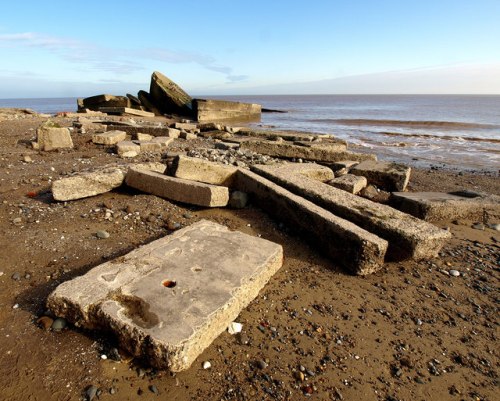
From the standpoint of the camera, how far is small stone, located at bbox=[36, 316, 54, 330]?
1.99 m

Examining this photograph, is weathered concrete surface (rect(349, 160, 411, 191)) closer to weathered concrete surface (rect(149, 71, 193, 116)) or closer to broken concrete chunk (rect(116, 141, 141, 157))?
broken concrete chunk (rect(116, 141, 141, 157))

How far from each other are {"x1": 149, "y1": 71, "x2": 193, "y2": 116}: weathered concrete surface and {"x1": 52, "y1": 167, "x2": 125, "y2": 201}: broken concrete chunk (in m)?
15.7

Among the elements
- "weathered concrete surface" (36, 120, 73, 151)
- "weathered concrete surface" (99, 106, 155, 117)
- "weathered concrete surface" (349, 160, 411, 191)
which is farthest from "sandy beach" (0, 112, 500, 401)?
"weathered concrete surface" (99, 106, 155, 117)

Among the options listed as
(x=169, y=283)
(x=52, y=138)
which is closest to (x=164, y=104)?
(x=52, y=138)

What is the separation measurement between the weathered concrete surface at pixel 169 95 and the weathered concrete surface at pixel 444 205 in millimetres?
16396

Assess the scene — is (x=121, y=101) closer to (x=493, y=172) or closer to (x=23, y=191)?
(x=23, y=191)

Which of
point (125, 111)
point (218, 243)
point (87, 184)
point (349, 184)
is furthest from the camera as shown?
point (125, 111)

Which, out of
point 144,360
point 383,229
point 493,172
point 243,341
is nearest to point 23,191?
point 144,360

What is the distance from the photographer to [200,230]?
2.94 metres

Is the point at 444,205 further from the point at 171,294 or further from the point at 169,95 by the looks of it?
the point at 169,95

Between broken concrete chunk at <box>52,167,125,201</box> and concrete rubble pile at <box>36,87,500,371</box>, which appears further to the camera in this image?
broken concrete chunk at <box>52,167,125,201</box>

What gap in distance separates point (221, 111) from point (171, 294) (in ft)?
60.2

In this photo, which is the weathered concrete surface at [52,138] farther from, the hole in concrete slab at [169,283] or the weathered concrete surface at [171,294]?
the hole in concrete slab at [169,283]

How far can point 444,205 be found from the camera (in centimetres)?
409
